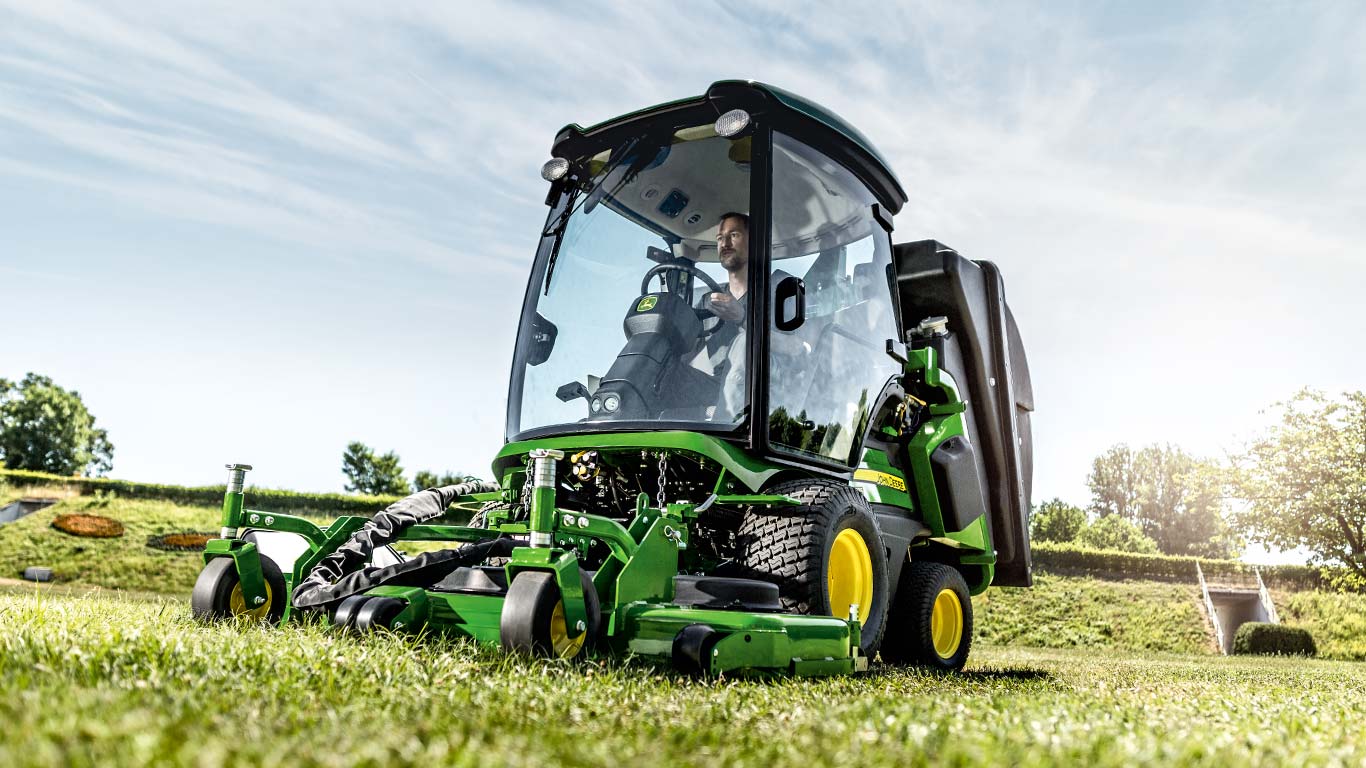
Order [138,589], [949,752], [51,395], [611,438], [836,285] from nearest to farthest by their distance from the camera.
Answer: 1. [949,752]
2. [611,438]
3. [836,285]
4. [138,589]
5. [51,395]

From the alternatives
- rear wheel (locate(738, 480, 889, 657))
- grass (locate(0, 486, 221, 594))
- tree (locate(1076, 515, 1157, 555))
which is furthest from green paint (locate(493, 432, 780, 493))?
tree (locate(1076, 515, 1157, 555))

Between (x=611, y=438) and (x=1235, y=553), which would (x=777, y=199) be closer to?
(x=611, y=438)

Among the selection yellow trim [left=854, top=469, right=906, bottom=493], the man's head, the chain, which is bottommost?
the chain

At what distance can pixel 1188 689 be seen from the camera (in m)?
5.33

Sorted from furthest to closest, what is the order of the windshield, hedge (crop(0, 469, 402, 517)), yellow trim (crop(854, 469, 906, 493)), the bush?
hedge (crop(0, 469, 402, 517)), the bush, yellow trim (crop(854, 469, 906, 493)), the windshield

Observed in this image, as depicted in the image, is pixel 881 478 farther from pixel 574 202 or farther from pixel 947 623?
pixel 574 202

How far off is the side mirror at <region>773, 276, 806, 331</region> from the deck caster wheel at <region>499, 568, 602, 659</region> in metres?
2.05

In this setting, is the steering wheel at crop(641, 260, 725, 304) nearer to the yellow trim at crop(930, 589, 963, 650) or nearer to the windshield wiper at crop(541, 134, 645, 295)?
the windshield wiper at crop(541, 134, 645, 295)

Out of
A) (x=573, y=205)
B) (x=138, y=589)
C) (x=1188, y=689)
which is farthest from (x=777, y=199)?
(x=138, y=589)

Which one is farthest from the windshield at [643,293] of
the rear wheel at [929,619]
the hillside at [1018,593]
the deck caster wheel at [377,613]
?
the hillside at [1018,593]

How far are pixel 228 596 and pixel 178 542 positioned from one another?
59.5ft

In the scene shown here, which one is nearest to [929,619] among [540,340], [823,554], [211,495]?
[823,554]

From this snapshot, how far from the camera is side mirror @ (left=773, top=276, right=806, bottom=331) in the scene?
5.25 metres

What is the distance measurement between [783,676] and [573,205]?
10.8 ft
